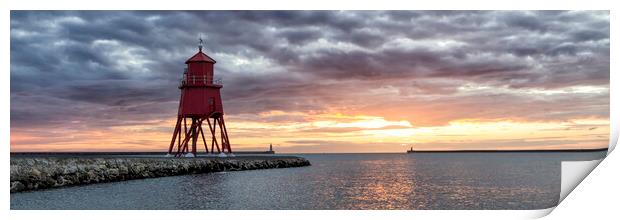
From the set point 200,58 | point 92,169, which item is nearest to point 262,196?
point 92,169

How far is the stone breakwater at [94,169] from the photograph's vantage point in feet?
96.0

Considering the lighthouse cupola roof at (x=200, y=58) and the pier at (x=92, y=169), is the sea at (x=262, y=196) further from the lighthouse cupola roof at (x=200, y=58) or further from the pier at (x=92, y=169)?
the lighthouse cupola roof at (x=200, y=58)

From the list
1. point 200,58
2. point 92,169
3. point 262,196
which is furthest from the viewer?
point 200,58

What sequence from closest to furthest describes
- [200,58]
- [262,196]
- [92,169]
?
[262,196]
[92,169]
[200,58]

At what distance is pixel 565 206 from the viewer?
65.7ft

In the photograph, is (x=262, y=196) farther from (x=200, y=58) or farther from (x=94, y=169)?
(x=200, y=58)

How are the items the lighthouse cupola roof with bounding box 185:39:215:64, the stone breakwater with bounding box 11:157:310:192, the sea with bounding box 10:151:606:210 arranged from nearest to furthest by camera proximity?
the sea with bounding box 10:151:606:210
the stone breakwater with bounding box 11:157:310:192
the lighthouse cupola roof with bounding box 185:39:215:64

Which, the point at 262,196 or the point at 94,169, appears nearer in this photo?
the point at 262,196

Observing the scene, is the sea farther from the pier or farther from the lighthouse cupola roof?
the lighthouse cupola roof

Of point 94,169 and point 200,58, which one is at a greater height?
point 200,58

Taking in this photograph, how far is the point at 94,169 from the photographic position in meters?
35.0

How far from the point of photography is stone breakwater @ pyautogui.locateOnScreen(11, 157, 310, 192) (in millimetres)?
29264

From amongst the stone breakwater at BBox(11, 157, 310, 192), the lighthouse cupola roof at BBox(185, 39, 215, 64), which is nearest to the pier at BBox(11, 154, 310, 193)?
the stone breakwater at BBox(11, 157, 310, 192)
